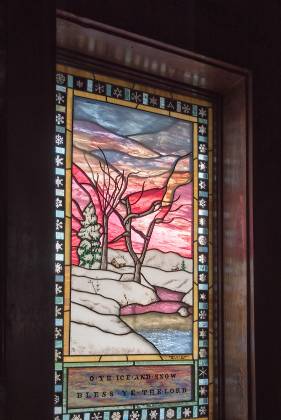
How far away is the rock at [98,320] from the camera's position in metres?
2.49

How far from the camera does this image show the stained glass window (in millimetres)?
2492

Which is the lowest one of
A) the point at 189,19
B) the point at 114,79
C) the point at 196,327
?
the point at 196,327

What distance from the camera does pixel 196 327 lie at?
277 centimetres

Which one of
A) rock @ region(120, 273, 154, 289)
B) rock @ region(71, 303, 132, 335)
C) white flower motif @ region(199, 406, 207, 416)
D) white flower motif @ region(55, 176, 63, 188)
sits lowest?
white flower motif @ region(199, 406, 207, 416)

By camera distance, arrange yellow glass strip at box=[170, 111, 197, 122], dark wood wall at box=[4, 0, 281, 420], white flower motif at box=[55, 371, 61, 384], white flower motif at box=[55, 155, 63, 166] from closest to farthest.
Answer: dark wood wall at box=[4, 0, 281, 420] < white flower motif at box=[55, 371, 61, 384] < white flower motif at box=[55, 155, 63, 166] < yellow glass strip at box=[170, 111, 197, 122]

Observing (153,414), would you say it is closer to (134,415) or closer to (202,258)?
(134,415)

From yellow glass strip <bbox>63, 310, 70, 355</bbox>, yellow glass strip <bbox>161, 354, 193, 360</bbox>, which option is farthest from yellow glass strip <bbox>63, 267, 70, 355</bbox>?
yellow glass strip <bbox>161, 354, 193, 360</bbox>

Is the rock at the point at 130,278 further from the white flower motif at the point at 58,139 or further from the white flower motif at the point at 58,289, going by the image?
the white flower motif at the point at 58,139

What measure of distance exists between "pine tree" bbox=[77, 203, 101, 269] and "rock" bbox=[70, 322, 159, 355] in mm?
211

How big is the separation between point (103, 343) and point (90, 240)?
1.13 feet

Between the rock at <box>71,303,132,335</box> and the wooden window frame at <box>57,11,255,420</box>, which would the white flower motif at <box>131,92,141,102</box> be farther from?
the rock at <box>71,303,132,335</box>
